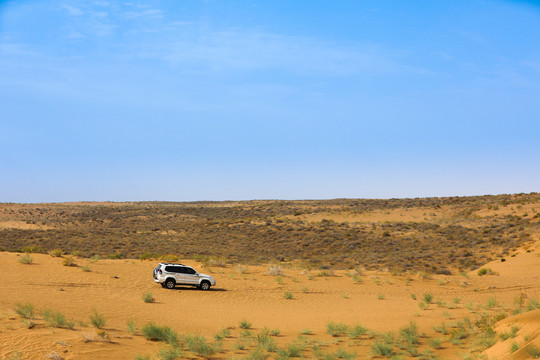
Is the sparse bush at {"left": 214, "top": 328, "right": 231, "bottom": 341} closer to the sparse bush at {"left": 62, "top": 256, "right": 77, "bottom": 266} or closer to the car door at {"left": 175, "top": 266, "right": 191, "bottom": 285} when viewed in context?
the car door at {"left": 175, "top": 266, "right": 191, "bottom": 285}

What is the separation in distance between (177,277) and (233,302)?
4.37 m

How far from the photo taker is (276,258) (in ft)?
151

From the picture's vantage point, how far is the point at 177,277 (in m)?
27.8

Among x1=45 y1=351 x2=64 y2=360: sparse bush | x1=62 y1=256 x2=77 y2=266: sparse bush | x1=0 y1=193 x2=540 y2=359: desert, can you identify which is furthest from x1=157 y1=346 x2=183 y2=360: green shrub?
x1=62 y1=256 x2=77 y2=266: sparse bush

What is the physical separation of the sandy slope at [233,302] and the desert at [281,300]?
0.07 metres

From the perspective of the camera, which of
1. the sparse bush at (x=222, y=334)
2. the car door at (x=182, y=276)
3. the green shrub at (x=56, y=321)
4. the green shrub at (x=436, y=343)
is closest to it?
the green shrub at (x=56, y=321)

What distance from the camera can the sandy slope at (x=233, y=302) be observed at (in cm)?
1398

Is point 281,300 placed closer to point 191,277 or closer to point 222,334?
point 191,277

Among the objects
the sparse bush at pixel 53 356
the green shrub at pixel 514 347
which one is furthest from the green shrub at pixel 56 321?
the green shrub at pixel 514 347

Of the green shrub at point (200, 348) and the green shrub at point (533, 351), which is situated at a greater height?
the green shrub at point (533, 351)

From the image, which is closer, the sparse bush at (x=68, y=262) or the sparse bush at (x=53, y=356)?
the sparse bush at (x=53, y=356)

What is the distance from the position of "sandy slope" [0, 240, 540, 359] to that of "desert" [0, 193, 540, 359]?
69 mm

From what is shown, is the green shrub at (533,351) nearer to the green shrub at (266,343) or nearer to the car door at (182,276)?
the green shrub at (266,343)

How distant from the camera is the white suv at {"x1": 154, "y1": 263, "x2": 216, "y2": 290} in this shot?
27531 millimetres
